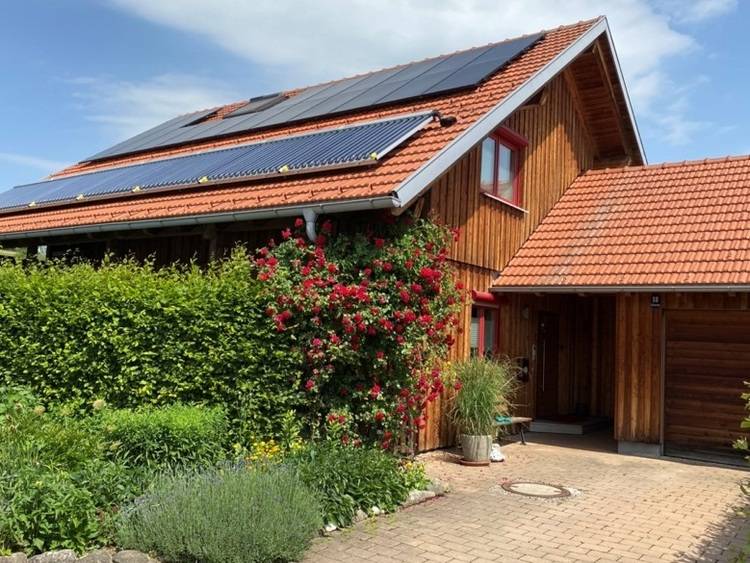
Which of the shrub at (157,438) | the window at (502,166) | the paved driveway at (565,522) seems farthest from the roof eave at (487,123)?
the paved driveway at (565,522)

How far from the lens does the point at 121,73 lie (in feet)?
44.2

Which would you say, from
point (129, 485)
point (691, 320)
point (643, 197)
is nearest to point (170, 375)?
point (129, 485)

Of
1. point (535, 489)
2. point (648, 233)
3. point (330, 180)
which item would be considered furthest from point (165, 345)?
point (648, 233)

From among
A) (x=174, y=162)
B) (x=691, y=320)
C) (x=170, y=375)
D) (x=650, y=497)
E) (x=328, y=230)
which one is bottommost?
(x=650, y=497)

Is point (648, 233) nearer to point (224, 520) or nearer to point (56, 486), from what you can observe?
point (224, 520)

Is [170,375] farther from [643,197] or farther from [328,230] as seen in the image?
[643,197]

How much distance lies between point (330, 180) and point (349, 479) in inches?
161

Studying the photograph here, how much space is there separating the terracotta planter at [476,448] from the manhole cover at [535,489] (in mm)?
1036

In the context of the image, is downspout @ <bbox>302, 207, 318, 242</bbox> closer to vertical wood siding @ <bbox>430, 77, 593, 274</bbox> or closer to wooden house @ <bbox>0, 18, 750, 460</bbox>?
wooden house @ <bbox>0, 18, 750, 460</bbox>

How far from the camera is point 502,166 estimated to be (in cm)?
1244

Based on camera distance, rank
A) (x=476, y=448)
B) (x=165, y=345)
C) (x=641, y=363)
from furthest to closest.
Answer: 1. (x=641, y=363)
2. (x=476, y=448)
3. (x=165, y=345)

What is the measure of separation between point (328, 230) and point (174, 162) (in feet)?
19.3

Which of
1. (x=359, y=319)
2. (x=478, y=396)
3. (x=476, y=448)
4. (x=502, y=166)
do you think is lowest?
(x=476, y=448)

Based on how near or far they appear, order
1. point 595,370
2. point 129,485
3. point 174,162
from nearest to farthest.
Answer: point 129,485, point 174,162, point 595,370
